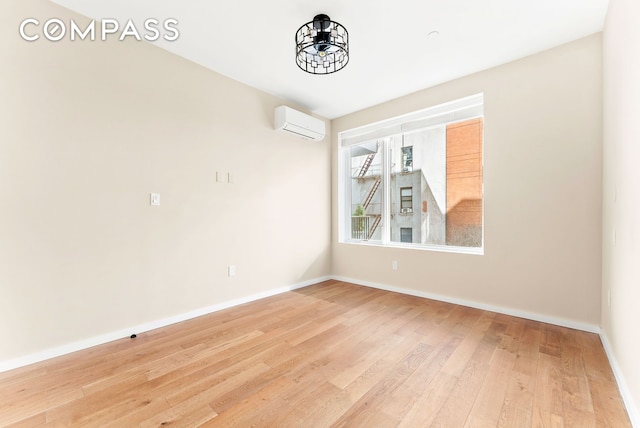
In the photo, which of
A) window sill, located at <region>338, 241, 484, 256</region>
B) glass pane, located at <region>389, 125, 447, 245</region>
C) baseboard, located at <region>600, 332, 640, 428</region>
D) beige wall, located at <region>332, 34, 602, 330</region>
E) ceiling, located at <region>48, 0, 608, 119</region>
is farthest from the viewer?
glass pane, located at <region>389, 125, 447, 245</region>

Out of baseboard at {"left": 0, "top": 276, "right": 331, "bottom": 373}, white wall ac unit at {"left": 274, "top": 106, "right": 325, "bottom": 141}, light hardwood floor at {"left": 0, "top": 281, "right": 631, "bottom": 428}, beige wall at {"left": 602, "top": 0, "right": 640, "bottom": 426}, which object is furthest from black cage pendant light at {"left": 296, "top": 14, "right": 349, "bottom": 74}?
baseboard at {"left": 0, "top": 276, "right": 331, "bottom": 373}

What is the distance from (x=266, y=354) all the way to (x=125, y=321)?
1.36 m

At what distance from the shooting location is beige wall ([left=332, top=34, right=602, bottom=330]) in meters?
2.42

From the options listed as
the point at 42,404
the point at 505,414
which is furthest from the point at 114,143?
the point at 505,414

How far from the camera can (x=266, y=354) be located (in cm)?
209

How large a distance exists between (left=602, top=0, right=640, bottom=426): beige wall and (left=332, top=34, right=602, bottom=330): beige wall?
194 mm

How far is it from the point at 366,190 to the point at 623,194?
9.59 feet

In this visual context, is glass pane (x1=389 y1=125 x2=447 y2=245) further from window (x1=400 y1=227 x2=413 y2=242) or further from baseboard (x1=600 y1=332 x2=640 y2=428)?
baseboard (x1=600 y1=332 x2=640 y2=428)

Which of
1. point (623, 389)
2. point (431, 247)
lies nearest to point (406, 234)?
point (431, 247)

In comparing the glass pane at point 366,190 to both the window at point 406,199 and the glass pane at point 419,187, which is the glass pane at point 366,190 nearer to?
the glass pane at point 419,187

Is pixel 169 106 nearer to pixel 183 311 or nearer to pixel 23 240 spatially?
pixel 23 240

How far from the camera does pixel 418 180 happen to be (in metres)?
3.74

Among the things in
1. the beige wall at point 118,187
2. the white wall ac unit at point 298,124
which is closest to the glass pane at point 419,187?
the white wall ac unit at point 298,124

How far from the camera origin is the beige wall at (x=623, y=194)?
4.58 ft
